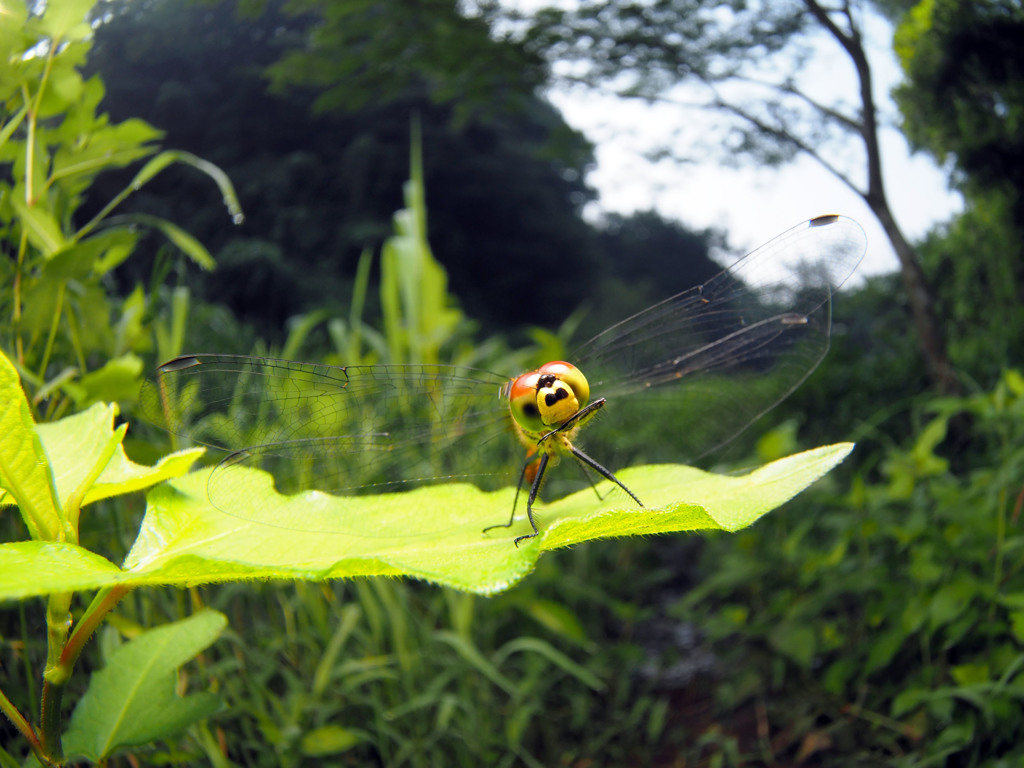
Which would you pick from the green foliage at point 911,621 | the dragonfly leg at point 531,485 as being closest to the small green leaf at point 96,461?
the dragonfly leg at point 531,485

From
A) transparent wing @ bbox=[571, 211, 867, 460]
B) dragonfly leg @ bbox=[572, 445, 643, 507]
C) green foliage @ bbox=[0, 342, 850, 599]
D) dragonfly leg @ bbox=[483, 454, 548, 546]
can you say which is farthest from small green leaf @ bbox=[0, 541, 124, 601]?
transparent wing @ bbox=[571, 211, 867, 460]

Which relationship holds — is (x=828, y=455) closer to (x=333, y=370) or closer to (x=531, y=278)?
(x=333, y=370)

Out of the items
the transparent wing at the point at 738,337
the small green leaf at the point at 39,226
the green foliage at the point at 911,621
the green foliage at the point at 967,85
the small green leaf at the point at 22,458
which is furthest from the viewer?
the green foliage at the point at 967,85

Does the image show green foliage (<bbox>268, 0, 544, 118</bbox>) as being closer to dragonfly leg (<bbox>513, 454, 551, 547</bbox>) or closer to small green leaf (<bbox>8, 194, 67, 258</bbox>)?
small green leaf (<bbox>8, 194, 67, 258</bbox>)

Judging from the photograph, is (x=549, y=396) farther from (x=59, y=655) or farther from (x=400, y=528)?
Result: (x=59, y=655)

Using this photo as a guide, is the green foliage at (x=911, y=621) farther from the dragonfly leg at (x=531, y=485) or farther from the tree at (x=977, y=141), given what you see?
the dragonfly leg at (x=531, y=485)

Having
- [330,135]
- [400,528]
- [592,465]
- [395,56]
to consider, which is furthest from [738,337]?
[330,135]
